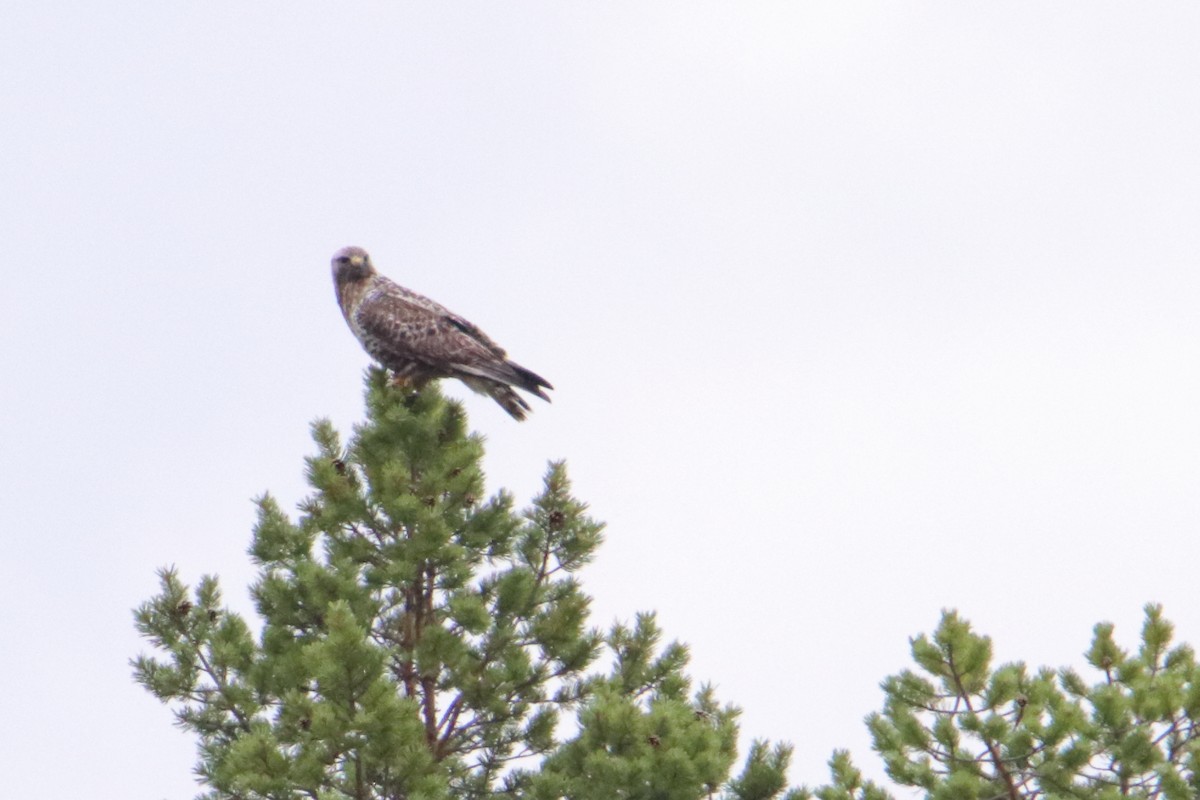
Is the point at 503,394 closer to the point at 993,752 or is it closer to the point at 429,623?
the point at 429,623

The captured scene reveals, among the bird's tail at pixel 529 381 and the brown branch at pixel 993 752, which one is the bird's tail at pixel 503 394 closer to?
the bird's tail at pixel 529 381

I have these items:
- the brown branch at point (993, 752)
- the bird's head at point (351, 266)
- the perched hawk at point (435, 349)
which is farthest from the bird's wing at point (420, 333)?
the brown branch at point (993, 752)

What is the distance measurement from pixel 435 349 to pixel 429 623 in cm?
194

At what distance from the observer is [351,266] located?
1444cm

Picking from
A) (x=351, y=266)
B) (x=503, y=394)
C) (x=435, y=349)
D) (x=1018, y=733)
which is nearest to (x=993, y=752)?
(x=1018, y=733)

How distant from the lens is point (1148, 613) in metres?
12.2

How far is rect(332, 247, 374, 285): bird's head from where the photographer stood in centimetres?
1443

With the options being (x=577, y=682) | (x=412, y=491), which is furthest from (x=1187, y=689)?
(x=412, y=491)

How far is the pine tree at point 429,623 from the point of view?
450 inches

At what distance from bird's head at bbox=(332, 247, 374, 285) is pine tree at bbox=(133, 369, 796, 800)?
2029 millimetres

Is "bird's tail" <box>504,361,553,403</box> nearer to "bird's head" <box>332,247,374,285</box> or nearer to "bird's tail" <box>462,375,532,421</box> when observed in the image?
"bird's tail" <box>462,375,532,421</box>

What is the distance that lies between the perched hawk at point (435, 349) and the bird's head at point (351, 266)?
68cm

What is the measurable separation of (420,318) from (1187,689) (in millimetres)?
5370

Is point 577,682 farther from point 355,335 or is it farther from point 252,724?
point 355,335
